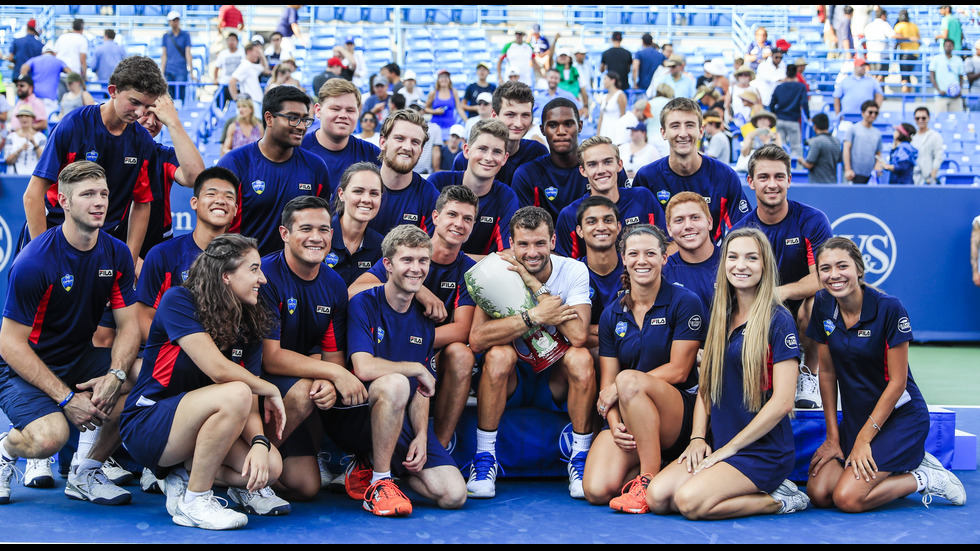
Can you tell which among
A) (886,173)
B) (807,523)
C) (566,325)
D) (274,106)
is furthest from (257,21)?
(807,523)

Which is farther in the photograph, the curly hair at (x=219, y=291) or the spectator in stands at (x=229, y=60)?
the spectator in stands at (x=229, y=60)

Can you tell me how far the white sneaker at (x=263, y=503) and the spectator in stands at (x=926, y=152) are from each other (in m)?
12.3

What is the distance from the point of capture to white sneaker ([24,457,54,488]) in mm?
5523

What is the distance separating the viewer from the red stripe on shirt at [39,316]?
5391 mm

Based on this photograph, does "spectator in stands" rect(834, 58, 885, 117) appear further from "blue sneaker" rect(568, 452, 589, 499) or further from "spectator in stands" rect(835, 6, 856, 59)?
"blue sneaker" rect(568, 452, 589, 499)

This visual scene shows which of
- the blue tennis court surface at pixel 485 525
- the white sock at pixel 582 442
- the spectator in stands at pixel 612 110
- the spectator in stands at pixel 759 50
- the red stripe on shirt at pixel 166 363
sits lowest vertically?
the blue tennis court surface at pixel 485 525

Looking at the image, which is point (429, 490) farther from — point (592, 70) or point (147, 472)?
→ point (592, 70)

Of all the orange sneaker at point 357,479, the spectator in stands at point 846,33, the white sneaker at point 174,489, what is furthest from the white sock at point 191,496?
the spectator in stands at point 846,33

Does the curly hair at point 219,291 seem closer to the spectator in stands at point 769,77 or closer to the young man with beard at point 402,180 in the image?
the young man with beard at point 402,180

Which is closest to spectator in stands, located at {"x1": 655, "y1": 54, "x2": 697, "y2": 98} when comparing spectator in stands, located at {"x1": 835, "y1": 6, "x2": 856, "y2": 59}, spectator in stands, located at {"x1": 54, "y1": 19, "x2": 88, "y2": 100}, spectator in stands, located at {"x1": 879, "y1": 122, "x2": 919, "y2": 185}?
spectator in stands, located at {"x1": 879, "y1": 122, "x2": 919, "y2": 185}

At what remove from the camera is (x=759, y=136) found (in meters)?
12.7

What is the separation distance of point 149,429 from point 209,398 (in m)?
0.42

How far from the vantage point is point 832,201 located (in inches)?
434

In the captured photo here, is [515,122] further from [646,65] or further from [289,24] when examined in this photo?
[289,24]
